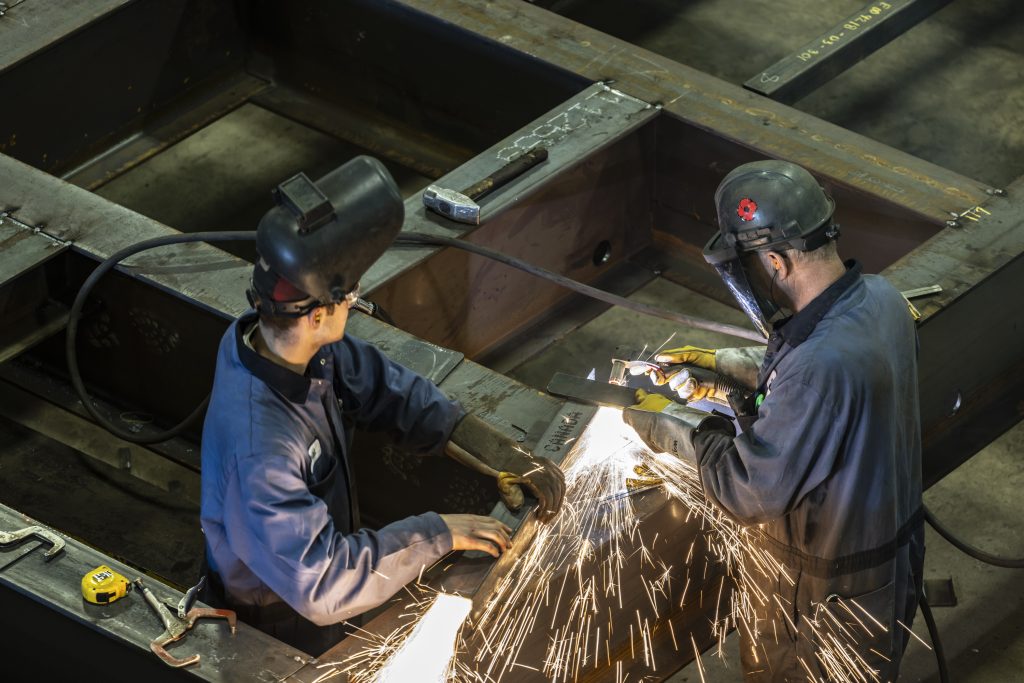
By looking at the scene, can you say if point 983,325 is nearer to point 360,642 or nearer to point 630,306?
point 630,306

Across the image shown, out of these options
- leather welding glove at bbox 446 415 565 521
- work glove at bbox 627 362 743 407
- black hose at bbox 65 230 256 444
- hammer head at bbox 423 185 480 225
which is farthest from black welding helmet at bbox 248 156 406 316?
hammer head at bbox 423 185 480 225

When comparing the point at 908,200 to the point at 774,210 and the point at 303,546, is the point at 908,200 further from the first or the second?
the point at 303,546

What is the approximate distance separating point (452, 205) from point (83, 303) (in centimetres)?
109

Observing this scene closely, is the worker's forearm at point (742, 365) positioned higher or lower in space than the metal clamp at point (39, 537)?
lower

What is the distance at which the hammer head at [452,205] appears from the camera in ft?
Result: 16.1

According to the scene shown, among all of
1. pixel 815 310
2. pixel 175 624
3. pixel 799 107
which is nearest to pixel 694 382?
pixel 815 310

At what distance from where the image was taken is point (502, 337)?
5391 mm

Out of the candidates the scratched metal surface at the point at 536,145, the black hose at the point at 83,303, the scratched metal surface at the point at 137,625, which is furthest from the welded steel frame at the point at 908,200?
the scratched metal surface at the point at 137,625

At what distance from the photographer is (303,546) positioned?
3.26 metres

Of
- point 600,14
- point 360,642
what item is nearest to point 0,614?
point 360,642

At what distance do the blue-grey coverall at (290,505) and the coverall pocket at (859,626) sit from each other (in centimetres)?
95

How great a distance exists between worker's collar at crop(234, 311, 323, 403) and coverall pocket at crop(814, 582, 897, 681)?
1.31m

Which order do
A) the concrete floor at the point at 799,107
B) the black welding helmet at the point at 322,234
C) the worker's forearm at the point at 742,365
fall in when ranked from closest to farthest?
1. the black welding helmet at the point at 322,234
2. the worker's forearm at the point at 742,365
3. the concrete floor at the point at 799,107

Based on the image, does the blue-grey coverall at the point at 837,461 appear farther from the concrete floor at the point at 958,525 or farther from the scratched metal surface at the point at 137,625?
the scratched metal surface at the point at 137,625
